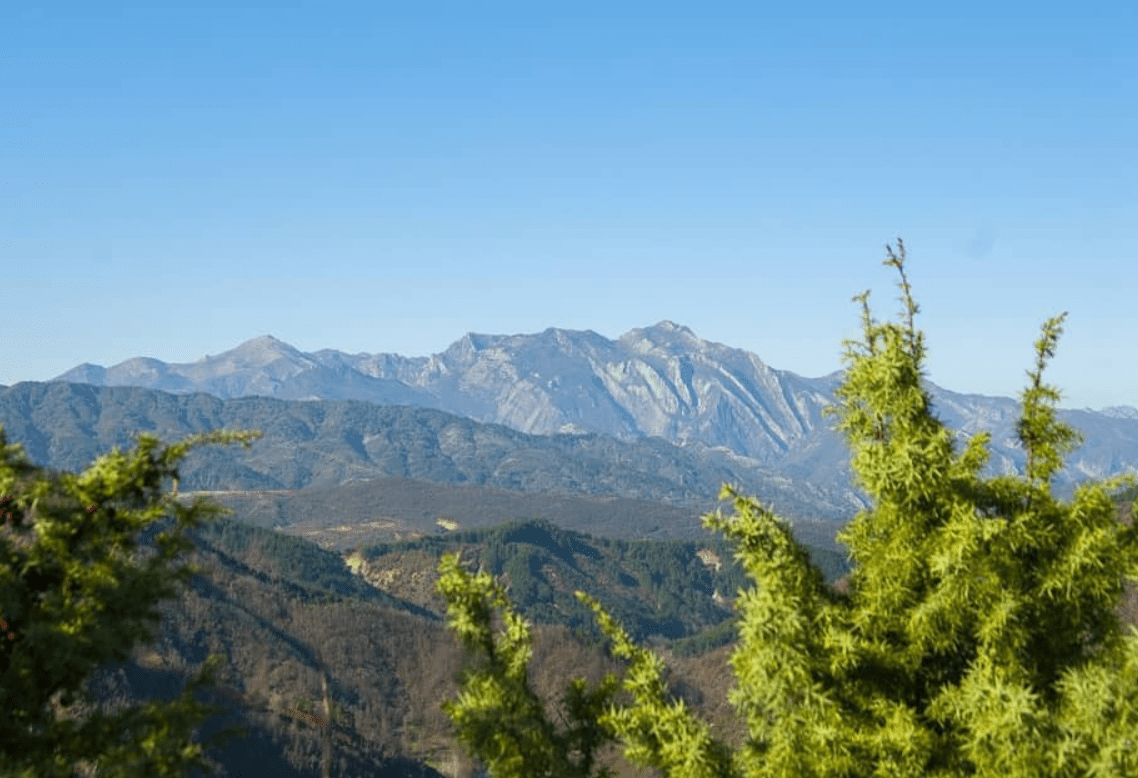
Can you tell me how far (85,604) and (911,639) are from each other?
855cm

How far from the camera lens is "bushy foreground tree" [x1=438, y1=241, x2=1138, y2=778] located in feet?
34.3

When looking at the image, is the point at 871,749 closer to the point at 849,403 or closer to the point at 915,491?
the point at 915,491

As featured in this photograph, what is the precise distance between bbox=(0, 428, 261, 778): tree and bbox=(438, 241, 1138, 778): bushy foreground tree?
359 cm

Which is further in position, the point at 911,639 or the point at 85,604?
the point at 911,639

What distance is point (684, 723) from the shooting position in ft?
40.1

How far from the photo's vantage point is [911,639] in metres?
11.4

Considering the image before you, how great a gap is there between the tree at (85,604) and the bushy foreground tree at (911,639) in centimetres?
359

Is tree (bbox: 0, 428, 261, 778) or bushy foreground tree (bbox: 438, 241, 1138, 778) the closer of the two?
tree (bbox: 0, 428, 261, 778)

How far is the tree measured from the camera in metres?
9.84

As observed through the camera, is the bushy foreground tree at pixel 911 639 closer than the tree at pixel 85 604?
No

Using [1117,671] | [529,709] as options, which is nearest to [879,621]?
[1117,671]

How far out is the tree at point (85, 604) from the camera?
32.3 ft

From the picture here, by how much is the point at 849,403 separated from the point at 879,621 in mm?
2729

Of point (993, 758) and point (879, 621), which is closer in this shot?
point (993, 758)
